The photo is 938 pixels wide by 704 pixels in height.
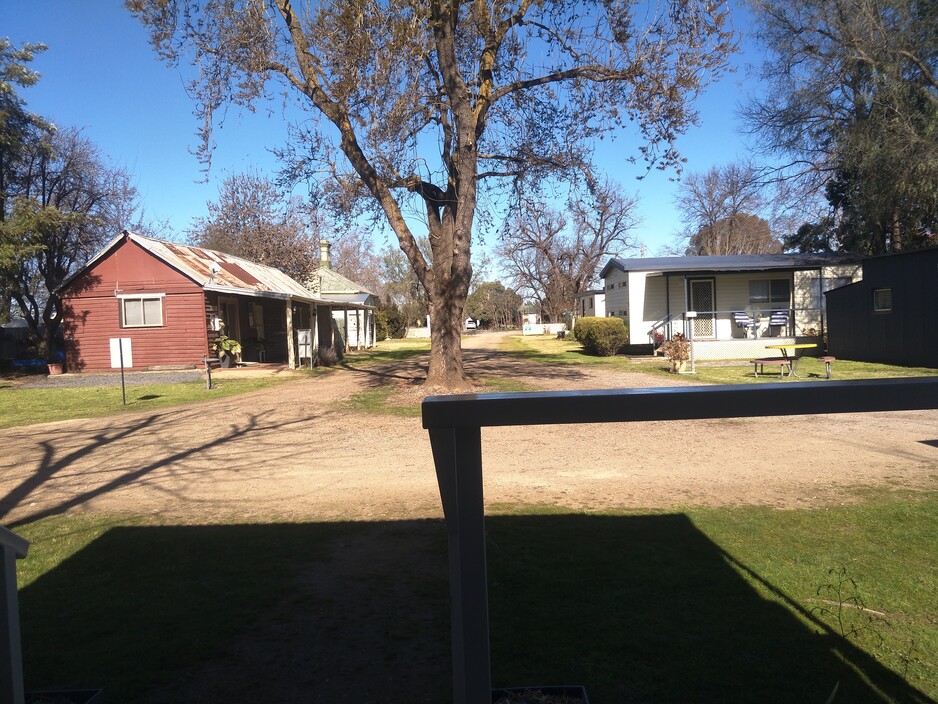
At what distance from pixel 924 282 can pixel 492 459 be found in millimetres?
15605

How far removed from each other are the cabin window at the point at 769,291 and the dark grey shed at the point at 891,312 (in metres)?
3.45

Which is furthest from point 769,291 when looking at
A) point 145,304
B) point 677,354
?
point 145,304

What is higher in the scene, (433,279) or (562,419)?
(433,279)

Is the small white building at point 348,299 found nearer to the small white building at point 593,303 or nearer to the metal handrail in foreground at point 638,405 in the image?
the small white building at point 593,303

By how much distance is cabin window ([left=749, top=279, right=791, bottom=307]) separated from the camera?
27078 mm

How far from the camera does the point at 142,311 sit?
2405 centimetres

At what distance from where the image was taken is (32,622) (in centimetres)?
425

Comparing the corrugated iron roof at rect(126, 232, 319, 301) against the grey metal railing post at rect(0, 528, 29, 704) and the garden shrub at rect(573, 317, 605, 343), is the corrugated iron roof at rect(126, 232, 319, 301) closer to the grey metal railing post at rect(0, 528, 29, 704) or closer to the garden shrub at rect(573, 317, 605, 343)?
the garden shrub at rect(573, 317, 605, 343)

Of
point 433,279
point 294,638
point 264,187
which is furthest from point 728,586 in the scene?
point 264,187

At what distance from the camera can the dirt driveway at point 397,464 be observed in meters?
6.96

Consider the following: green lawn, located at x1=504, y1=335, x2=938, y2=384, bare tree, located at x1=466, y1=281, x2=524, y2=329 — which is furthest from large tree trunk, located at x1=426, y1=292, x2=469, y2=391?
bare tree, located at x1=466, y1=281, x2=524, y2=329

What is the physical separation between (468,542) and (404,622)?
2344 mm

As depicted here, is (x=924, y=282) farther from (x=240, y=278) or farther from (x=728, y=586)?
(x=240, y=278)

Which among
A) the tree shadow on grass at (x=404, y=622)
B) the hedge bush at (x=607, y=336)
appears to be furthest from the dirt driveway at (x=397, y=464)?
the hedge bush at (x=607, y=336)
